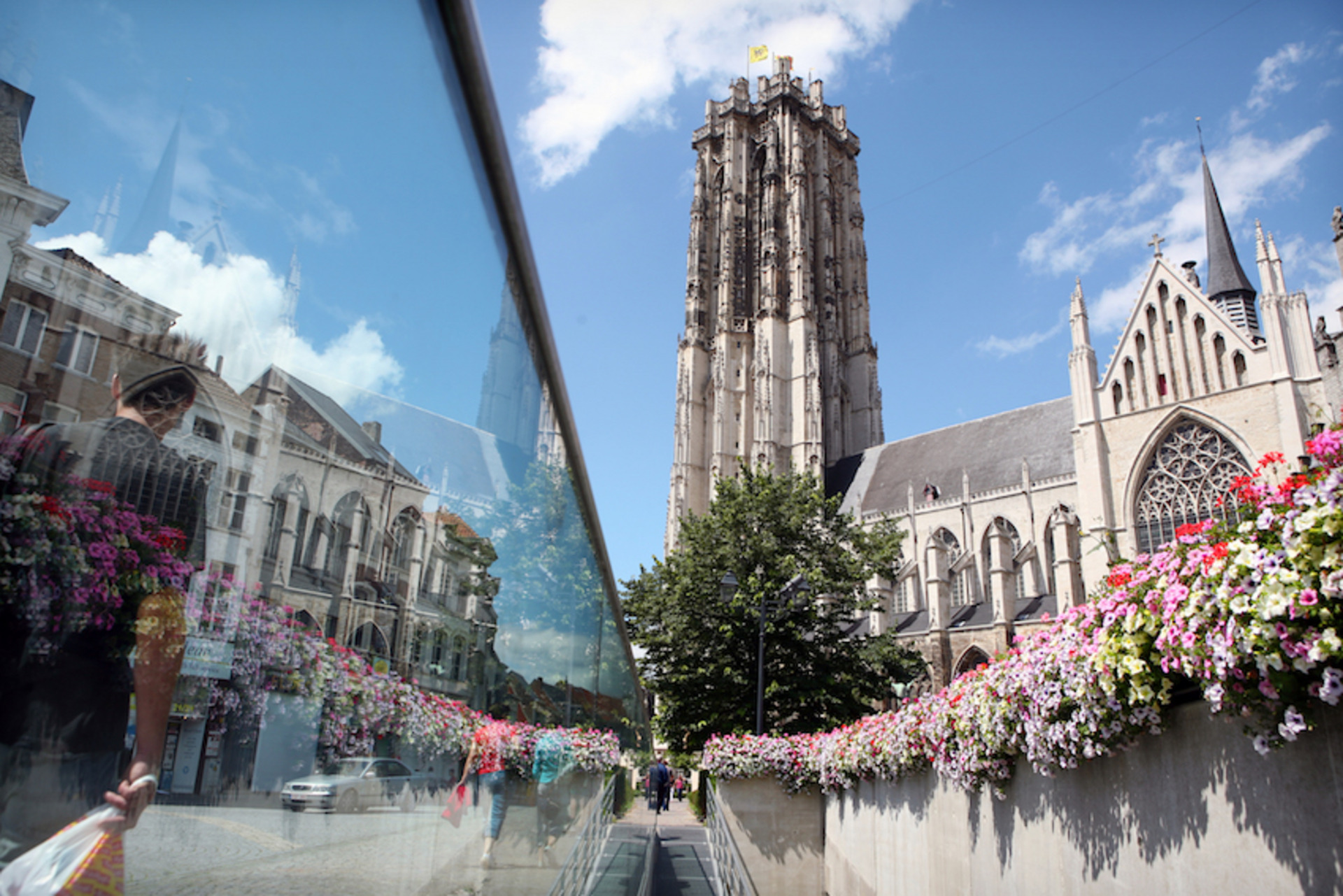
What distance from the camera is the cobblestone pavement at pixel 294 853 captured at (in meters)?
1.09

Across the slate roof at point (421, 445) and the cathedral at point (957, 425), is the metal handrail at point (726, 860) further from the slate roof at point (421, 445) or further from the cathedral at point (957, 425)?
the cathedral at point (957, 425)

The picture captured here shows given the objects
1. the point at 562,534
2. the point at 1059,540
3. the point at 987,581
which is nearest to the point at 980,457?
the point at 987,581

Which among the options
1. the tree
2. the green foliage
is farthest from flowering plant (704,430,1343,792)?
the green foliage

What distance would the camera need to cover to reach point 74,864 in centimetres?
97

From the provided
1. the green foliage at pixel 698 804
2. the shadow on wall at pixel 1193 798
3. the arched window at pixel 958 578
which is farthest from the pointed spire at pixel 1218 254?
the shadow on wall at pixel 1193 798

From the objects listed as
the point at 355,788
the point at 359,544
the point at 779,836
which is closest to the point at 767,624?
the point at 779,836

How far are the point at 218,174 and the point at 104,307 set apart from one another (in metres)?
0.21

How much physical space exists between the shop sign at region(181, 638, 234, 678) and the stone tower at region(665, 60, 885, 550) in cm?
4230

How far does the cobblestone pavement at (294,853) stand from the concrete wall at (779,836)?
361 inches

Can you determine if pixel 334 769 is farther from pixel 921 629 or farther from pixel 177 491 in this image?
pixel 921 629

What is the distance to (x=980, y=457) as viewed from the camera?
1677 inches

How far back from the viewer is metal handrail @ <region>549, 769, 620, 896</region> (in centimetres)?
395

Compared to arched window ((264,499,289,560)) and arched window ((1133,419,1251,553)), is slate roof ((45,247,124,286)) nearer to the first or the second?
arched window ((264,499,289,560))

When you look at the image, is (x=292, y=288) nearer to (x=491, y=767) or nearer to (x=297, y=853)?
(x=297, y=853)
